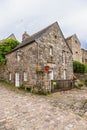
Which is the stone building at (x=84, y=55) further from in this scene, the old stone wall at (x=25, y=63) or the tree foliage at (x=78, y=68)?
the old stone wall at (x=25, y=63)

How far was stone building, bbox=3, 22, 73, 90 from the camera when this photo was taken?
1680 centimetres

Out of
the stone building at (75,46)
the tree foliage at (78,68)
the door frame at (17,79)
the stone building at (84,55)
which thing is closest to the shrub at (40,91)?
the door frame at (17,79)

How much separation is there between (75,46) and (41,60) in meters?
16.7

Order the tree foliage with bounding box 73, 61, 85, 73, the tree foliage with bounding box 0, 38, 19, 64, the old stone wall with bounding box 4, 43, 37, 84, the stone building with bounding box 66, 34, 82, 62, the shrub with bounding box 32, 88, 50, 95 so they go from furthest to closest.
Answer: the stone building with bounding box 66, 34, 82, 62 → the tree foliage with bounding box 73, 61, 85, 73 → the tree foliage with bounding box 0, 38, 19, 64 → the old stone wall with bounding box 4, 43, 37, 84 → the shrub with bounding box 32, 88, 50, 95

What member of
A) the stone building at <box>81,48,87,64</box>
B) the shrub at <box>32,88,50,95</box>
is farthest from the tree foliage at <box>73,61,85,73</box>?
the shrub at <box>32,88,50,95</box>

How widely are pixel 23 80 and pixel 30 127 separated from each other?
12677 millimetres

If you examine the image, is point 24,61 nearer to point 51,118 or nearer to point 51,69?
point 51,69

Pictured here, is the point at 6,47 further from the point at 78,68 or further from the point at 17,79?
the point at 78,68

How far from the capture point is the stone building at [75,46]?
102ft

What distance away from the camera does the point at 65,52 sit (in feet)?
70.8

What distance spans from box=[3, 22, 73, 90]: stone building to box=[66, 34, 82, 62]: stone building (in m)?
9.36

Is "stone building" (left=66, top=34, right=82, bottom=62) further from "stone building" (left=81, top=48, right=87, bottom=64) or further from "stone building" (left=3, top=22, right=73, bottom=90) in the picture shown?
"stone building" (left=3, top=22, right=73, bottom=90)

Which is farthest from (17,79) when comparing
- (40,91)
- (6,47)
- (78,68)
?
(78,68)

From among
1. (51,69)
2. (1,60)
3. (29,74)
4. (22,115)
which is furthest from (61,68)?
(22,115)
